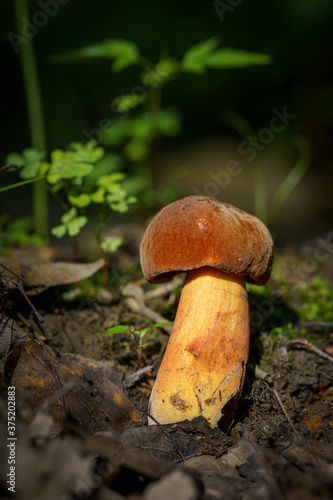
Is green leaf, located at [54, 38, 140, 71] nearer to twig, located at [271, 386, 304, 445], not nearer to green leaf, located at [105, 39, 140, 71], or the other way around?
green leaf, located at [105, 39, 140, 71]

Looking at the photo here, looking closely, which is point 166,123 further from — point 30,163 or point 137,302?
point 137,302

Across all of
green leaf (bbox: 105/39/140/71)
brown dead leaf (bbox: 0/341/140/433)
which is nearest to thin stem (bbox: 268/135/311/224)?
green leaf (bbox: 105/39/140/71)

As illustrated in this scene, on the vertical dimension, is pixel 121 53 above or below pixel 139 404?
above

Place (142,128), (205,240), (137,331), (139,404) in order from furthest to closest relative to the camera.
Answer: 1. (142,128)
2. (137,331)
3. (139,404)
4. (205,240)

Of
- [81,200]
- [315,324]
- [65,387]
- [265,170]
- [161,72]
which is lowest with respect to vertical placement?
[265,170]

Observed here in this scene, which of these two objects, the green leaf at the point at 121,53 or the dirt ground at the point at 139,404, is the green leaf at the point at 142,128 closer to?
the green leaf at the point at 121,53

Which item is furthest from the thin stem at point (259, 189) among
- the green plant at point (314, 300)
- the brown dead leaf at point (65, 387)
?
the brown dead leaf at point (65, 387)

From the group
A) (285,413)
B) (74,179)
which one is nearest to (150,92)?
(74,179)
